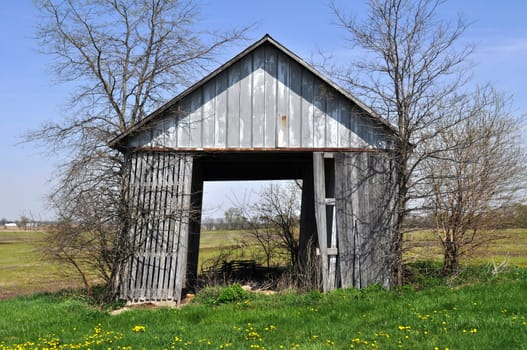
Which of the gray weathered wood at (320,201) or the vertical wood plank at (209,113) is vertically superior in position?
the vertical wood plank at (209,113)

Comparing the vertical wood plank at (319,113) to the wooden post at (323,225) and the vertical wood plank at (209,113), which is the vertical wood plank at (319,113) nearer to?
the wooden post at (323,225)

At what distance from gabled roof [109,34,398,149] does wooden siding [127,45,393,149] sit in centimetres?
13

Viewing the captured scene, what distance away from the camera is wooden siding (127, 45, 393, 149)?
12.0 metres

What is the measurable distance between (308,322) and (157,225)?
464 centimetres

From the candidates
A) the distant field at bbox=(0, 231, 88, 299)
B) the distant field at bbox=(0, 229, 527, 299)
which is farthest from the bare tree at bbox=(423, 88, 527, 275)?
the distant field at bbox=(0, 231, 88, 299)

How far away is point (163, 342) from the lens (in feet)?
24.9

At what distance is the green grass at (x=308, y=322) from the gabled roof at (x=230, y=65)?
3.60 metres

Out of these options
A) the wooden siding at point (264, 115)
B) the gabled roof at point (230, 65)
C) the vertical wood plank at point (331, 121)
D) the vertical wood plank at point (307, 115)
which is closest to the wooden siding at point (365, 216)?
the vertical wood plank at point (331, 121)

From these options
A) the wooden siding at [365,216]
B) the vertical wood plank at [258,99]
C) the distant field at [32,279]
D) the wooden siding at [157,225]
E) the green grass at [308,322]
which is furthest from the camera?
the distant field at [32,279]

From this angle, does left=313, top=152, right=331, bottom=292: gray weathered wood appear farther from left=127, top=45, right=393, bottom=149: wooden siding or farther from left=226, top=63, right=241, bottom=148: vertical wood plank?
left=226, top=63, right=241, bottom=148: vertical wood plank

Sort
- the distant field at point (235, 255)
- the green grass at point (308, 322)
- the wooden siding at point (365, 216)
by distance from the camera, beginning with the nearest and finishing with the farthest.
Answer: the green grass at point (308, 322) → the wooden siding at point (365, 216) → the distant field at point (235, 255)

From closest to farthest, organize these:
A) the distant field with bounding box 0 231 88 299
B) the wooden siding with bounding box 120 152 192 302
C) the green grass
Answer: the green grass < the wooden siding with bounding box 120 152 192 302 < the distant field with bounding box 0 231 88 299

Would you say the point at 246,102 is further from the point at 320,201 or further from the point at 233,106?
the point at 320,201

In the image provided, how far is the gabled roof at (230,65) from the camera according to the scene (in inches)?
462
